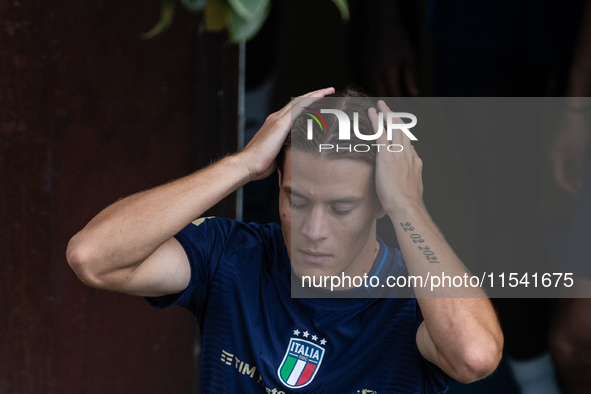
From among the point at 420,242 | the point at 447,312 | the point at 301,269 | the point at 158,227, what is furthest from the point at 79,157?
the point at 447,312

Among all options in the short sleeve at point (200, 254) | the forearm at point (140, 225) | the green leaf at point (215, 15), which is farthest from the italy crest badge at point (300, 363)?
the green leaf at point (215, 15)

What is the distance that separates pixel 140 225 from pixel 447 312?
2.36 ft

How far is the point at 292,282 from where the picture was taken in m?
1.45

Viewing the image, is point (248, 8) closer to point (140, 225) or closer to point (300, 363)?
point (140, 225)

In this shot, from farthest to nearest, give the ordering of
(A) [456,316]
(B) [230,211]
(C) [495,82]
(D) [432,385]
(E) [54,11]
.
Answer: (B) [230,211]
(C) [495,82]
(E) [54,11]
(D) [432,385]
(A) [456,316]

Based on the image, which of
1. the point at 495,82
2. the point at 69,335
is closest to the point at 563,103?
the point at 495,82

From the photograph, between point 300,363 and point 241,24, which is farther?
point 300,363

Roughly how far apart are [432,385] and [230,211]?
1.28m

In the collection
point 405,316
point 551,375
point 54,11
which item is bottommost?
point 551,375

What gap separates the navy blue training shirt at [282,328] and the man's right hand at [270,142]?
10.0 inches

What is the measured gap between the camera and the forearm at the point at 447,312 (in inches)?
47.4

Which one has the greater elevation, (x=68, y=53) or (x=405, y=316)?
(x=68, y=53)

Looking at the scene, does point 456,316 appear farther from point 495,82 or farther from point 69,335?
point 69,335

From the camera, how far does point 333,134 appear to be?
141 cm
